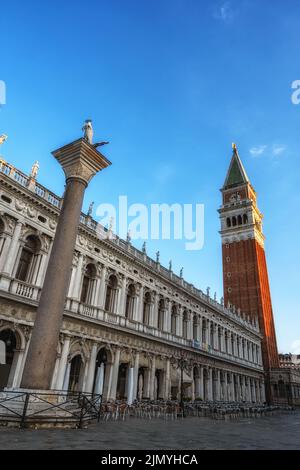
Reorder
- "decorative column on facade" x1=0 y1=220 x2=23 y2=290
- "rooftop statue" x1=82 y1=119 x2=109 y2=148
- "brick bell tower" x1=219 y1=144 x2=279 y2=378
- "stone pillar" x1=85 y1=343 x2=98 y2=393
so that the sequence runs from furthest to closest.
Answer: "brick bell tower" x1=219 y1=144 x2=279 y2=378
"stone pillar" x1=85 y1=343 x2=98 y2=393
"decorative column on facade" x1=0 y1=220 x2=23 y2=290
"rooftop statue" x1=82 y1=119 x2=109 y2=148

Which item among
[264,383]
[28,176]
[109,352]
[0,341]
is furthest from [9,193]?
[264,383]

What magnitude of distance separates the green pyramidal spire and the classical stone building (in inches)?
1414

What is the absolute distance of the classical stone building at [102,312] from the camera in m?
16.5

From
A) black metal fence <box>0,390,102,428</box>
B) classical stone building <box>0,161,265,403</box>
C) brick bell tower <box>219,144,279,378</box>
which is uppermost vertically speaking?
brick bell tower <box>219,144,279,378</box>

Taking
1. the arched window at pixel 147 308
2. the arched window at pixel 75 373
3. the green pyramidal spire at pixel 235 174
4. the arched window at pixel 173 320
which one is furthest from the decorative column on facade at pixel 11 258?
the green pyramidal spire at pixel 235 174

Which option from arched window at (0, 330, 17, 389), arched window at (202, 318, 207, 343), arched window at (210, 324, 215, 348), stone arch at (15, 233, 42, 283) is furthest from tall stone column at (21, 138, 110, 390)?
arched window at (210, 324, 215, 348)

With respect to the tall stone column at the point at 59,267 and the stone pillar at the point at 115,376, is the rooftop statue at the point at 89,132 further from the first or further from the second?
the stone pillar at the point at 115,376

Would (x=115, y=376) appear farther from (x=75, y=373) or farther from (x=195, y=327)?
(x=195, y=327)

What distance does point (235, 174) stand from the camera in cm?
6681

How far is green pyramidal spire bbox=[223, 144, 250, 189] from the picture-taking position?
65075 millimetres

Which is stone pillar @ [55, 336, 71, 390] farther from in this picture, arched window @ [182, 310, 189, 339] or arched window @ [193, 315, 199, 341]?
arched window @ [193, 315, 199, 341]
